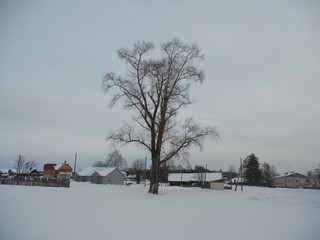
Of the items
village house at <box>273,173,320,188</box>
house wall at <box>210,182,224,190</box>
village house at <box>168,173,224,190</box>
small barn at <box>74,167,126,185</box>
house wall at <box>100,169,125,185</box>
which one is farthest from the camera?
village house at <box>273,173,320,188</box>

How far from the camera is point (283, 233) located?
1116cm

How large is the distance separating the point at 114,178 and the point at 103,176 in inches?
132

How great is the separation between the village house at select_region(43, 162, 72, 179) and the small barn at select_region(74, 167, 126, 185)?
22.4 feet

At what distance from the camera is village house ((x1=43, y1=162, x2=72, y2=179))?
237 ft

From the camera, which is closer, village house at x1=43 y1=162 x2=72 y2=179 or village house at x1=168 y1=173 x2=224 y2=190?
village house at x1=43 y1=162 x2=72 y2=179

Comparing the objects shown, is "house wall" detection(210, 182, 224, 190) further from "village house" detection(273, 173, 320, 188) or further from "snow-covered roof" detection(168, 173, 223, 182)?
"village house" detection(273, 173, 320, 188)

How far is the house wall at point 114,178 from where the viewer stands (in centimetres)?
7825

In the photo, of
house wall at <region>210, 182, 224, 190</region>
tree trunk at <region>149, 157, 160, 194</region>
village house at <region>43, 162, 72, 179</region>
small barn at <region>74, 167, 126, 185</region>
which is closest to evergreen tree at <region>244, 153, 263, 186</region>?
small barn at <region>74, 167, 126, 185</region>

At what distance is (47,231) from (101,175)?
232 feet

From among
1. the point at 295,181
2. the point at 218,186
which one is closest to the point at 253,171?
the point at 218,186

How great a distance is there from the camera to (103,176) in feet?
257

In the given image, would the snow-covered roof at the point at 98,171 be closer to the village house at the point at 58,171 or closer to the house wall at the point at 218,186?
the village house at the point at 58,171

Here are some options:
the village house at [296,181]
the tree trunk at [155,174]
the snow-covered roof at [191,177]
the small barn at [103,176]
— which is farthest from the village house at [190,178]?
the tree trunk at [155,174]

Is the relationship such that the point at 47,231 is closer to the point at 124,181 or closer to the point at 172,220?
the point at 172,220
